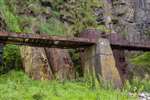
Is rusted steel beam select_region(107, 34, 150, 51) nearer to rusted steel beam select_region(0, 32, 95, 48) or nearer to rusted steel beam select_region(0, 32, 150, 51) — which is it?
rusted steel beam select_region(0, 32, 150, 51)

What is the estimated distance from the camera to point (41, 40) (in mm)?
9266

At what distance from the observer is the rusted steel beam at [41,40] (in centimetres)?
891

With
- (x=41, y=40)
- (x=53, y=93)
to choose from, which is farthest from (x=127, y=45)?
(x=53, y=93)

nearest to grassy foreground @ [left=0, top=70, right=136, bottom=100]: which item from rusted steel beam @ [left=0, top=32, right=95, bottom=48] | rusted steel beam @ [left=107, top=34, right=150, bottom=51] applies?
rusted steel beam @ [left=0, top=32, right=95, bottom=48]

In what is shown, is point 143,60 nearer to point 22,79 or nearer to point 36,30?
point 36,30

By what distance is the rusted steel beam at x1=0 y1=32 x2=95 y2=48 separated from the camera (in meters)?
8.91

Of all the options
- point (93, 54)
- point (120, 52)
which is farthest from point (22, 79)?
point (120, 52)

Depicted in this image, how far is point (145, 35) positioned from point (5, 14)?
6.60 meters

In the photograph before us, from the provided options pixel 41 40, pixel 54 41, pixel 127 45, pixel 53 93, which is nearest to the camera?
pixel 53 93

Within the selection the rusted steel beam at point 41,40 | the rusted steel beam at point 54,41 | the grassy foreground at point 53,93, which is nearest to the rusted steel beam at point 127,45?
the rusted steel beam at point 54,41

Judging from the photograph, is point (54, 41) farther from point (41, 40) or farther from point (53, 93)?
point (53, 93)

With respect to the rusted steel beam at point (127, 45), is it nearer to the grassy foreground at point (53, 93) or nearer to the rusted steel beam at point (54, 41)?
the rusted steel beam at point (54, 41)

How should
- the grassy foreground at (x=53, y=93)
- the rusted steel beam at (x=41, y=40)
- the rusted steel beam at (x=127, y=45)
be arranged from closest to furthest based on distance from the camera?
the grassy foreground at (x=53, y=93), the rusted steel beam at (x=41, y=40), the rusted steel beam at (x=127, y=45)

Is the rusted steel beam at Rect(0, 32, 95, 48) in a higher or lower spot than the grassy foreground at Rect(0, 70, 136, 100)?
higher
